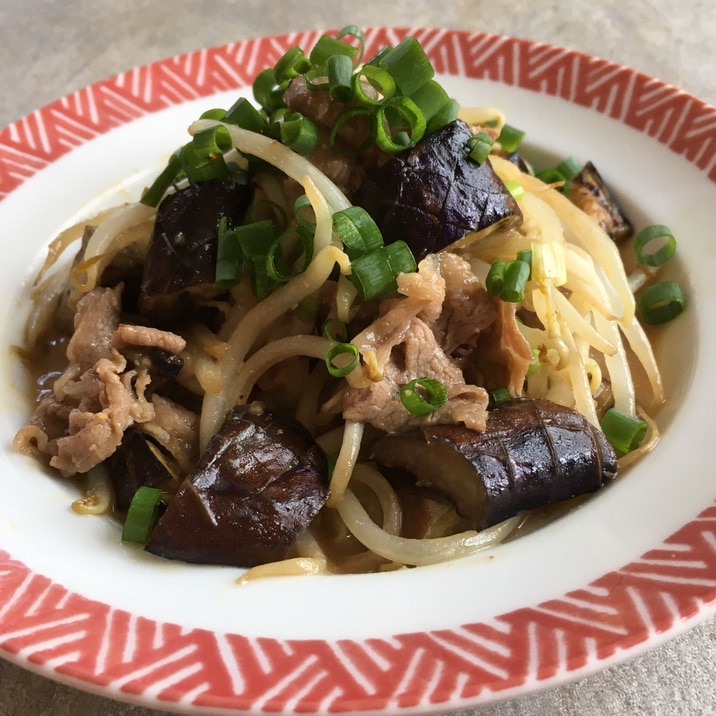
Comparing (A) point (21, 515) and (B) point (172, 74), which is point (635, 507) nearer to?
(A) point (21, 515)

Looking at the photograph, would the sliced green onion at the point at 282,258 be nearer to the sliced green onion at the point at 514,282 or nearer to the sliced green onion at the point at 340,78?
the sliced green onion at the point at 340,78

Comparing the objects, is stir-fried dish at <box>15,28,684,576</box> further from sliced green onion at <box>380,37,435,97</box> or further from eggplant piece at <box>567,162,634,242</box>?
eggplant piece at <box>567,162,634,242</box>

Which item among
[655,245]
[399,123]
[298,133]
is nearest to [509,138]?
[655,245]

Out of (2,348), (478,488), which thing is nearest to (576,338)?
(478,488)

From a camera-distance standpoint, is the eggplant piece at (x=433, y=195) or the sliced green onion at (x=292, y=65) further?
the sliced green onion at (x=292, y=65)

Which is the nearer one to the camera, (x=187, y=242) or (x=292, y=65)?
(x=187, y=242)

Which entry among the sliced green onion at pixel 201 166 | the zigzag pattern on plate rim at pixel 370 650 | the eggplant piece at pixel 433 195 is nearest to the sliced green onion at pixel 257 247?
the sliced green onion at pixel 201 166

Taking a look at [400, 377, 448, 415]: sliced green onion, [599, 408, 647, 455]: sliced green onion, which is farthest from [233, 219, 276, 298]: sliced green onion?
[599, 408, 647, 455]: sliced green onion

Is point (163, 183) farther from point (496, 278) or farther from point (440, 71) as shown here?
point (440, 71)
